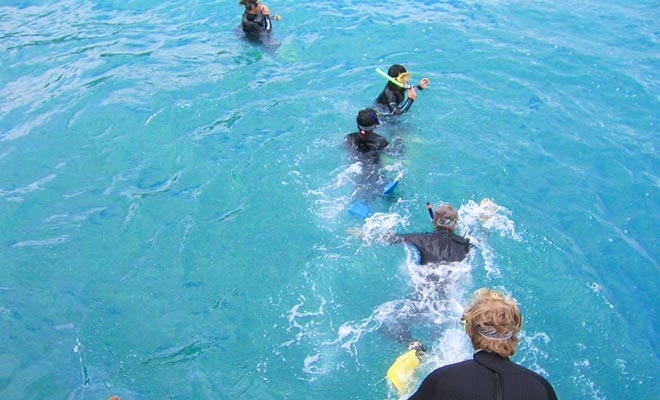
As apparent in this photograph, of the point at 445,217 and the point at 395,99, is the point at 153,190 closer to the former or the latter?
the point at 395,99

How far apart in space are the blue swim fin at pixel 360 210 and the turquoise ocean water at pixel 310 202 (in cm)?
17

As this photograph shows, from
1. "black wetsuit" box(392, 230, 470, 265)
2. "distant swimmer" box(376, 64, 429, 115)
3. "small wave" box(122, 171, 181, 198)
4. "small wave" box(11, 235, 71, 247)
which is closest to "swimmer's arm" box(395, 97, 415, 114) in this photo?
"distant swimmer" box(376, 64, 429, 115)

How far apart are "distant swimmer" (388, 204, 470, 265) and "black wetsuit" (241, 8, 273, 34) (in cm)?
700

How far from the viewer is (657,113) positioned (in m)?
7.96

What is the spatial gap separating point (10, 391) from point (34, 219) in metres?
2.64

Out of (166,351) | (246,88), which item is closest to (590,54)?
(246,88)

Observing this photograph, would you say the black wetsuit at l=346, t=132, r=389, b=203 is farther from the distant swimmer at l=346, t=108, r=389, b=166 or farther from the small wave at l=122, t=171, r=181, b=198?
the small wave at l=122, t=171, r=181, b=198

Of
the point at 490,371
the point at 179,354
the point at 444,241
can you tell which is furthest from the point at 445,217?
the point at 179,354

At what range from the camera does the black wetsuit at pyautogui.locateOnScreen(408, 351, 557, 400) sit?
2.27m

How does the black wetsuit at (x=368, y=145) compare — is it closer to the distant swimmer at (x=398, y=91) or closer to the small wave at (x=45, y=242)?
the distant swimmer at (x=398, y=91)

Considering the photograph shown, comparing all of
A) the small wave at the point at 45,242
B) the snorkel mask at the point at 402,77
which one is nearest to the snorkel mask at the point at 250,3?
the snorkel mask at the point at 402,77

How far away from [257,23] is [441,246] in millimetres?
7376

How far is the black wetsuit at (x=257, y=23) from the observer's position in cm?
1041

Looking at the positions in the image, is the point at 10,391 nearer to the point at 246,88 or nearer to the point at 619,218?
the point at 246,88
